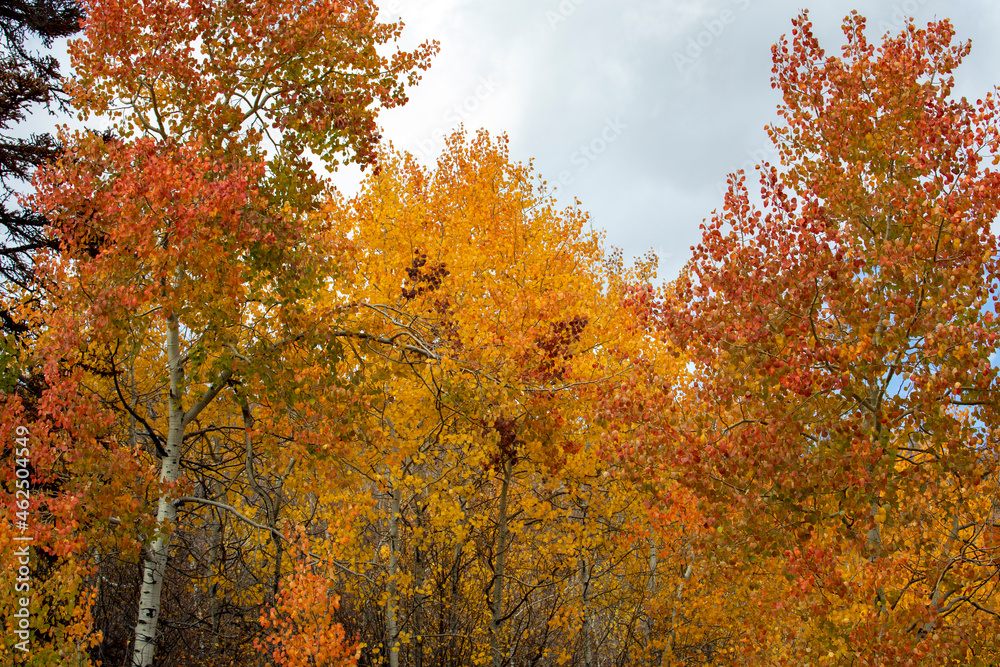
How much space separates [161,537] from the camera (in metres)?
6.57

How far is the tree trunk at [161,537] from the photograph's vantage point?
20.5 ft

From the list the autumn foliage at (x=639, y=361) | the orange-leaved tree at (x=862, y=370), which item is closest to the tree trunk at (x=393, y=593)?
the autumn foliage at (x=639, y=361)

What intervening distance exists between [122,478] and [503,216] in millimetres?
9736

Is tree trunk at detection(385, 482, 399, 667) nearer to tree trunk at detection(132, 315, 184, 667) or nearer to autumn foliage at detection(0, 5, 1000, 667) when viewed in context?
autumn foliage at detection(0, 5, 1000, 667)

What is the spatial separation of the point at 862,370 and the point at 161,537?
6.67 meters

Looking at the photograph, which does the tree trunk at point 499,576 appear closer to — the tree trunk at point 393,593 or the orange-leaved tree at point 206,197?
the tree trunk at point 393,593

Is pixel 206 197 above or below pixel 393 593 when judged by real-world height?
above

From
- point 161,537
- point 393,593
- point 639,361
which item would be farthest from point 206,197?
point 393,593

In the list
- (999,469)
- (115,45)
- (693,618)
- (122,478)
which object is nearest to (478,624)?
(693,618)

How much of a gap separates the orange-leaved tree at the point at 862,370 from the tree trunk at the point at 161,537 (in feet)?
16.3

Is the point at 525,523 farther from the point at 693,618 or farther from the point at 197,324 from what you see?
the point at 197,324

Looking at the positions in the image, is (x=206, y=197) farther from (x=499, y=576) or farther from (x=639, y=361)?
(x=499, y=576)

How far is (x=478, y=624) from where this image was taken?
1199cm

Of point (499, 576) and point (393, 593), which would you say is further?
point (499, 576)
